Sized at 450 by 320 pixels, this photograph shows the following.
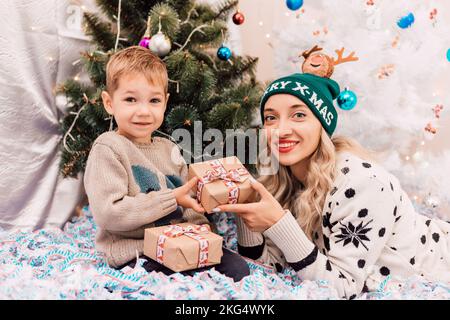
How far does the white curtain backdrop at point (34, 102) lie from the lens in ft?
5.98

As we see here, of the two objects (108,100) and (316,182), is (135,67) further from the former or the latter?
(316,182)

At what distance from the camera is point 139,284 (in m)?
1.15

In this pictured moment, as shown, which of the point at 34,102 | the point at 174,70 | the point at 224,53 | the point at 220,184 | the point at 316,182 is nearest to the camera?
the point at 220,184

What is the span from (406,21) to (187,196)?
4.48ft

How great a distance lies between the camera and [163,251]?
119 cm

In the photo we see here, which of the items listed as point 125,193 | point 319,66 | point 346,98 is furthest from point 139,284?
point 346,98

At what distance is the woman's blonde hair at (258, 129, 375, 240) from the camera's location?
1366 mm

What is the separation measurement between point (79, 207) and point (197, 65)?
98cm

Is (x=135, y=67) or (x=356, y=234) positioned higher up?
(x=135, y=67)

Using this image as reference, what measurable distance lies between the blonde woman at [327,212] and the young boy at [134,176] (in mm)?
177

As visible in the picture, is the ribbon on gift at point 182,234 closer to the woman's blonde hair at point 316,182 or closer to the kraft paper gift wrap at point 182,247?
the kraft paper gift wrap at point 182,247

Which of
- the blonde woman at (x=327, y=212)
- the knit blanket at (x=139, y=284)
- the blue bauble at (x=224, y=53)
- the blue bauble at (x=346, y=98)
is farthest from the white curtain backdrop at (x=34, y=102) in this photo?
the blue bauble at (x=346, y=98)
